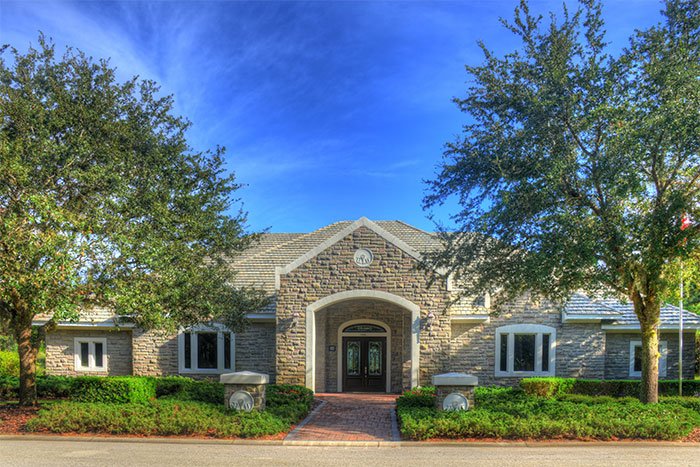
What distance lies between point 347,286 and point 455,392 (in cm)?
610

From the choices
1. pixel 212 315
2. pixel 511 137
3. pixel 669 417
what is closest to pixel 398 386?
pixel 212 315

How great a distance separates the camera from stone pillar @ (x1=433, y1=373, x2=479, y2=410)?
41.2 ft

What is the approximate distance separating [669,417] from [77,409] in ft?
47.5

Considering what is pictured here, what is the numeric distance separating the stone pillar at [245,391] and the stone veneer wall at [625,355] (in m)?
13.8

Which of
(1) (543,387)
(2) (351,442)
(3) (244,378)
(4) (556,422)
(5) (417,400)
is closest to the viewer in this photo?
(2) (351,442)

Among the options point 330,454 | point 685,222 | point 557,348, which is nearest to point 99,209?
point 330,454

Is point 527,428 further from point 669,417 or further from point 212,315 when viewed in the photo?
point 212,315

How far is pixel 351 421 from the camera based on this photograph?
13.8 m

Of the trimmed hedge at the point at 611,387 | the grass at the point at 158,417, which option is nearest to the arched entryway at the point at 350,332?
the trimmed hedge at the point at 611,387

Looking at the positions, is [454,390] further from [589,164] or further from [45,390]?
[45,390]

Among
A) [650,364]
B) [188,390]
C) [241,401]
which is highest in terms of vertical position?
[650,364]

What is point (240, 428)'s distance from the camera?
11.6 metres

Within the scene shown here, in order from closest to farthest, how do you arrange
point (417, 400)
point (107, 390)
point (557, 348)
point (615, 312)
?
point (107, 390) < point (417, 400) < point (615, 312) < point (557, 348)

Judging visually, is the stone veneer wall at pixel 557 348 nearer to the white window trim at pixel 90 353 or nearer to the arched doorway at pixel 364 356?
the arched doorway at pixel 364 356
